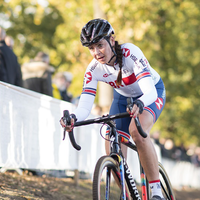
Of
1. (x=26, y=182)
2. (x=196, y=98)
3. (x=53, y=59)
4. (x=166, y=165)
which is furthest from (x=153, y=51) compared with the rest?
(x=26, y=182)

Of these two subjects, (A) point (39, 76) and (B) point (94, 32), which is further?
(A) point (39, 76)

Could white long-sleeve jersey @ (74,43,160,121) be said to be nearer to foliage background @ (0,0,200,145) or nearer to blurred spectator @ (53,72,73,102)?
blurred spectator @ (53,72,73,102)

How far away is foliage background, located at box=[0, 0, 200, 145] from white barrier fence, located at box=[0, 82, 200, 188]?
811 cm

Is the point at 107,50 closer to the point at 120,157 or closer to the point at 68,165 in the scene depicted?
the point at 120,157

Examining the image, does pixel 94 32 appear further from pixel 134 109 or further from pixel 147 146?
pixel 147 146

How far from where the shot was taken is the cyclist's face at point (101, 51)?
4.28 metres

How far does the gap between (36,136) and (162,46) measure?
17396 mm

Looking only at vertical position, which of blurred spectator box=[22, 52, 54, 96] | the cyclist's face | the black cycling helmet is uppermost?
blurred spectator box=[22, 52, 54, 96]

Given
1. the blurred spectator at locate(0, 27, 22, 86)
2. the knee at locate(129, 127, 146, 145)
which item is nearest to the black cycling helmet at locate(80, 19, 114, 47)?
the knee at locate(129, 127, 146, 145)

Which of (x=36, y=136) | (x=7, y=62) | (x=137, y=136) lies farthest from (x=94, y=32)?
(x=7, y=62)

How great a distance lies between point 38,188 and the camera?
6594 mm

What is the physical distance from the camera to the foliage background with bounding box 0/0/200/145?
704 inches

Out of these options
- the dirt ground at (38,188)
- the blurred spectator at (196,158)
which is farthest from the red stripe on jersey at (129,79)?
the blurred spectator at (196,158)

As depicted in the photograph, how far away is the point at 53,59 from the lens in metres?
23.8
